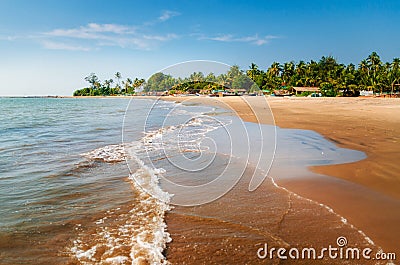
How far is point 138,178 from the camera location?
638 cm

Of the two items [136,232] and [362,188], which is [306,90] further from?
[136,232]

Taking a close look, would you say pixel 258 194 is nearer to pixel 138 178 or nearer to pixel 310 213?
pixel 310 213

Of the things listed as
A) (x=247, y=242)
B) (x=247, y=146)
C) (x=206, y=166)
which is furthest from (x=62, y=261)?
(x=247, y=146)
